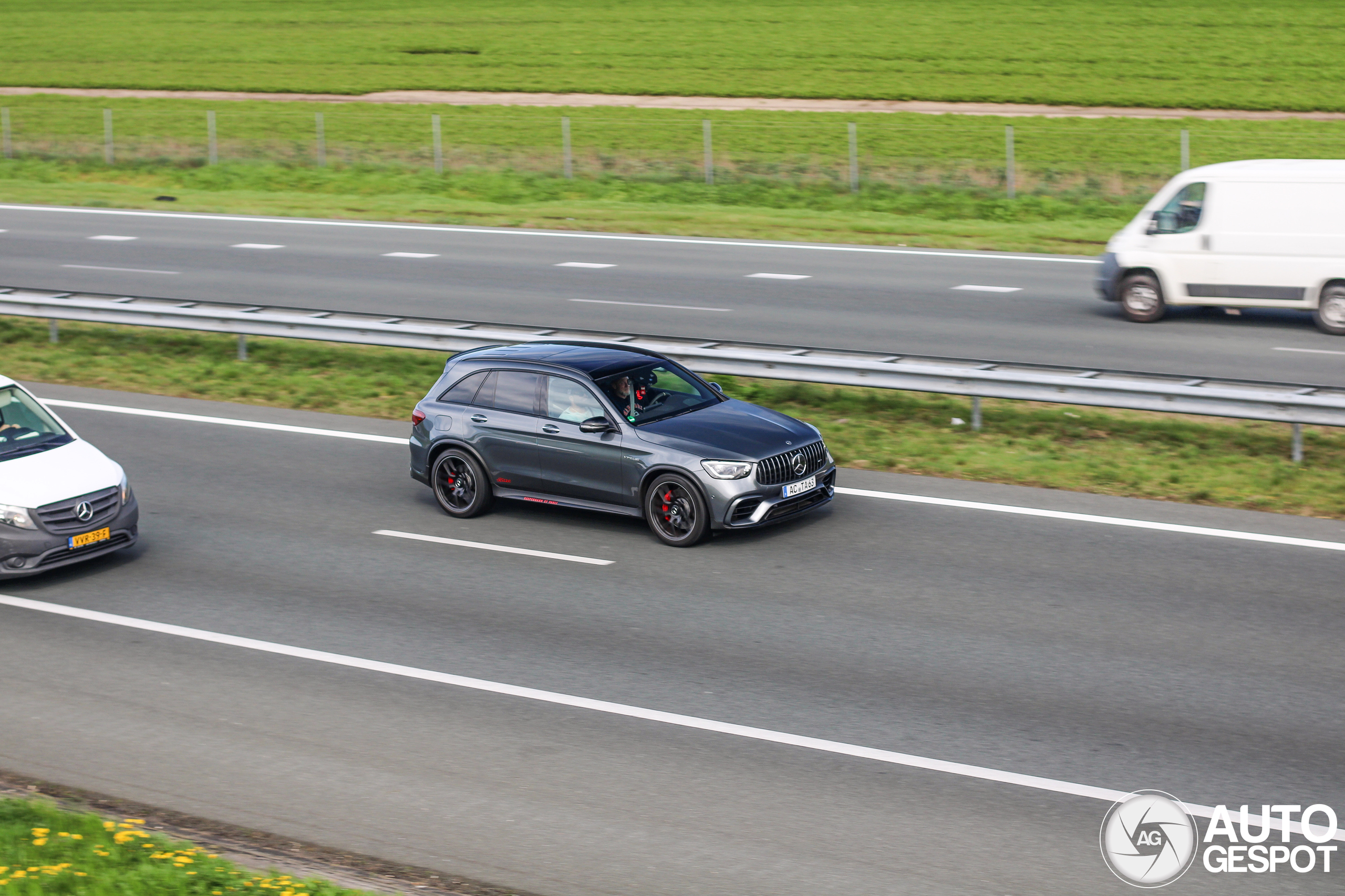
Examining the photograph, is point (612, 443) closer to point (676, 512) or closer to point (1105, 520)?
point (676, 512)

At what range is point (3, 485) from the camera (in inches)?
446

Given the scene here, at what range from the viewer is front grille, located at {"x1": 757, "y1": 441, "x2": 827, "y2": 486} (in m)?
12.1

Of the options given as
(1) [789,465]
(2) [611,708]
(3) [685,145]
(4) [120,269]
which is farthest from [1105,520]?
(3) [685,145]

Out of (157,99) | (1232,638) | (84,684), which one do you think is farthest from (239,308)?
(157,99)

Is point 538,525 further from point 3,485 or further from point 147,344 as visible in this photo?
point 147,344

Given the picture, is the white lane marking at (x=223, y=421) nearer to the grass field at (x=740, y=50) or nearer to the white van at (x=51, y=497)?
the white van at (x=51, y=497)

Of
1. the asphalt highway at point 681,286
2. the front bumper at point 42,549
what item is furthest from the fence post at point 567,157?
the front bumper at point 42,549

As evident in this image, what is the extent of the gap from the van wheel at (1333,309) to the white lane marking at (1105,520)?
8338mm

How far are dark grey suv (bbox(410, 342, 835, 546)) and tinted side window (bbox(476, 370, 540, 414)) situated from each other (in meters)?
0.01

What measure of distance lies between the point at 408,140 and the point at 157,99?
13900 mm

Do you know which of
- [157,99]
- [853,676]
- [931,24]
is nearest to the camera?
[853,676]

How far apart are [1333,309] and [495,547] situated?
1253 cm

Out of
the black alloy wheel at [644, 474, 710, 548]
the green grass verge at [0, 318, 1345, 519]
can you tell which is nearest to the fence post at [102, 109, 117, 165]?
the green grass verge at [0, 318, 1345, 519]

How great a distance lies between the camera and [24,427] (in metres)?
12.2
